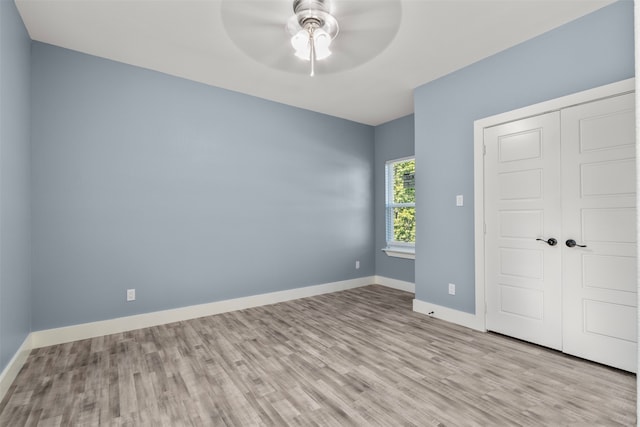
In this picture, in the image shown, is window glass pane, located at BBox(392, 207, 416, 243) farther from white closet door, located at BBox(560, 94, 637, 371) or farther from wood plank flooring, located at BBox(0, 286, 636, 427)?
white closet door, located at BBox(560, 94, 637, 371)

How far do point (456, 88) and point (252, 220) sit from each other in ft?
9.83

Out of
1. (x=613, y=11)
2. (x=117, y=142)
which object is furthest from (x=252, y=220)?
(x=613, y=11)

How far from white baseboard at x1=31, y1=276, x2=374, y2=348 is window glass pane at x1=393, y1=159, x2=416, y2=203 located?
6.29 feet

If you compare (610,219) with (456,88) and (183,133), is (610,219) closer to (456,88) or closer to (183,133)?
(456,88)

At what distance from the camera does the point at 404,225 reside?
5188 millimetres

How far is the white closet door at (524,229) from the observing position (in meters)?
2.71

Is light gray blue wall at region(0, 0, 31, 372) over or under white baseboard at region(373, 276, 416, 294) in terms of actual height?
over

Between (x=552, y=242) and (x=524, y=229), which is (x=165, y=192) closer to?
(x=524, y=229)

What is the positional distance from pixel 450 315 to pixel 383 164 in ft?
9.35

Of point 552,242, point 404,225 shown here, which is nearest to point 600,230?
point 552,242

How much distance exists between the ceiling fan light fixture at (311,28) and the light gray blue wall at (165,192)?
6.18ft

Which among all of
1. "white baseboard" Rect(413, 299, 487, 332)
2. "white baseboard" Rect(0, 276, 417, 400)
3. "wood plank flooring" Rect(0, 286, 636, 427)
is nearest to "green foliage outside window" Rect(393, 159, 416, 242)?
"white baseboard" Rect(0, 276, 417, 400)

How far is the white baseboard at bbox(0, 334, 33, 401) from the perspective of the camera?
2.06m

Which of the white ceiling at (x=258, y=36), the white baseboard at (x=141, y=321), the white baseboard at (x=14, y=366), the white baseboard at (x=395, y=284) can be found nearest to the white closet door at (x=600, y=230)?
the white ceiling at (x=258, y=36)
